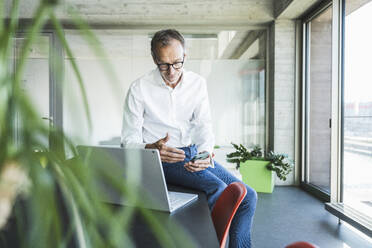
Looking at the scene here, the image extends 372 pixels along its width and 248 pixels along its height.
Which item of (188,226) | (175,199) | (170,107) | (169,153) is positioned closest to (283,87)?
(170,107)

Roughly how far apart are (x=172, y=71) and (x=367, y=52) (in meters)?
2.15

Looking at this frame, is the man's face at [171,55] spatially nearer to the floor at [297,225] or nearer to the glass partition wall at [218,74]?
the floor at [297,225]

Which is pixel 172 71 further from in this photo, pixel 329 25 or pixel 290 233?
pixel 329 25

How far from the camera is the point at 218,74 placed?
5137 mm

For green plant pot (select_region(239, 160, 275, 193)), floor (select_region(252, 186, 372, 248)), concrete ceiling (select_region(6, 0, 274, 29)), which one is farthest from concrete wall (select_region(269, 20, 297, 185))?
floor (select_region(252, 186, 372, 248))

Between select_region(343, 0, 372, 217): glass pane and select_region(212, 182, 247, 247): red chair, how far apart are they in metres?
2.19

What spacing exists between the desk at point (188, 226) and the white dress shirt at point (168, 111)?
34.8 inches

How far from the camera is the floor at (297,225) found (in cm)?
268

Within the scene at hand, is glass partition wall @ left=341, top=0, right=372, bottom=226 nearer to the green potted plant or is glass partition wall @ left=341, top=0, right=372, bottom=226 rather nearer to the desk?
the green potted plant

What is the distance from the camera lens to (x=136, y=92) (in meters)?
2.04

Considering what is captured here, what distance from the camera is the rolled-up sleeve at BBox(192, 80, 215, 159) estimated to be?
2.08 m

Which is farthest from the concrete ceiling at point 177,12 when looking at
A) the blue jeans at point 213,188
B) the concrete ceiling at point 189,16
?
the blue jeans at point 213,188

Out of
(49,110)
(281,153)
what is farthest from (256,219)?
(49,110)

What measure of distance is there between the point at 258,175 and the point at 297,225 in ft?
4.24
